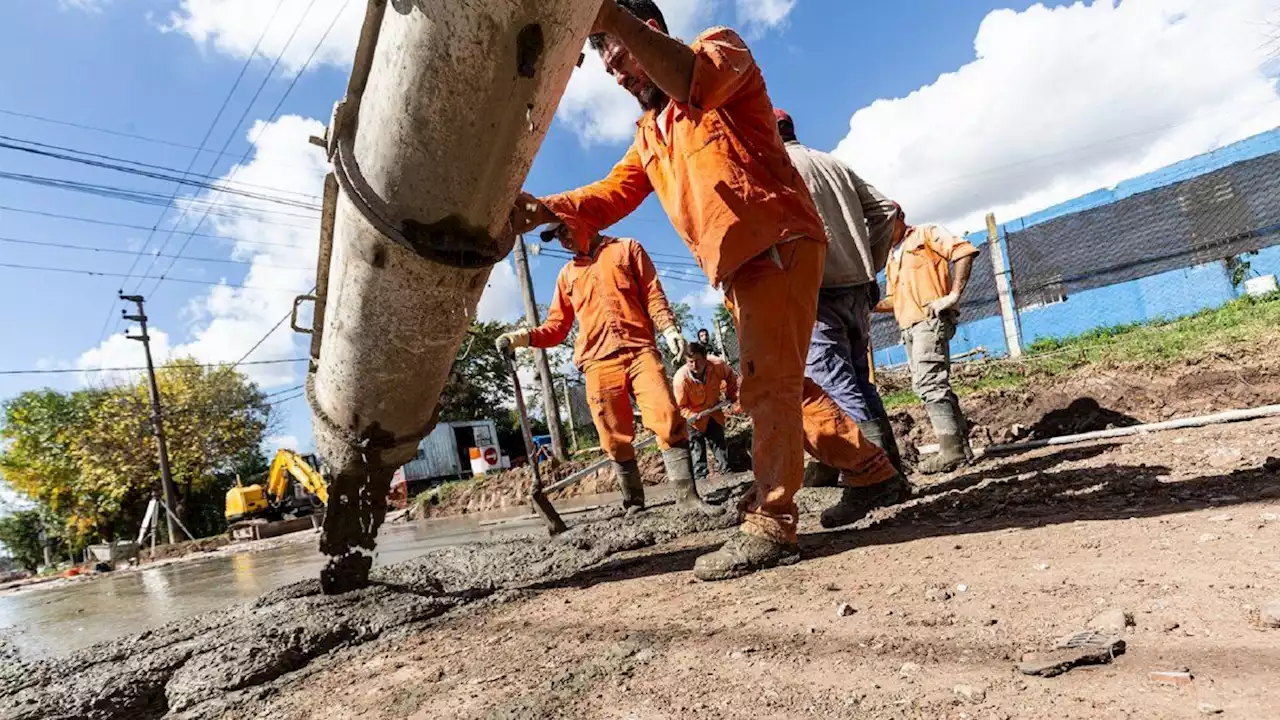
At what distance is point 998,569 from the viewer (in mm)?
1668

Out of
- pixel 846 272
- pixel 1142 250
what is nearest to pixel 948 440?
pixel 846 272

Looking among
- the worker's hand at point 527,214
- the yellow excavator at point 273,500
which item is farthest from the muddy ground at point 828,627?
the yellow excavator at point 273,500

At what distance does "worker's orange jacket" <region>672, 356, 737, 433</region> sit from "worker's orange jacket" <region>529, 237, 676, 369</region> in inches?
58.0

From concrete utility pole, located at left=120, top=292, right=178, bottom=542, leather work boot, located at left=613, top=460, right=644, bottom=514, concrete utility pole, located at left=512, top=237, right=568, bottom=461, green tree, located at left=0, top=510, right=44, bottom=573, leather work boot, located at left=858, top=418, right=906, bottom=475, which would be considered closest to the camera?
leather work boot, located at left=858, top=418, right=906, bottom=475

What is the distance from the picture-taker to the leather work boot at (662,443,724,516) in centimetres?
411

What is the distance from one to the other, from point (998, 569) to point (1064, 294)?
514 inches

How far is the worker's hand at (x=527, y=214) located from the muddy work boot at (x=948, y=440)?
2.97 meters

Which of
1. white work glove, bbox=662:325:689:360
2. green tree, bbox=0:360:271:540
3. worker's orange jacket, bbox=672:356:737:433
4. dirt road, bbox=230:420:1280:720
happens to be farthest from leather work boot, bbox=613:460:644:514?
green tree, bbox=0:360:271:540

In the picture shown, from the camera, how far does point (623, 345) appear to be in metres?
4.39

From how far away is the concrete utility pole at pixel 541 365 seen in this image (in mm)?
12242

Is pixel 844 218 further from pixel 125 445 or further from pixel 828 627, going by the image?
pixel 125 445

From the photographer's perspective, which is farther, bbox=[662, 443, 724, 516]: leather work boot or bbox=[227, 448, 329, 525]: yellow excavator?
bbox=[227, 448, 329, 525]: yellow excavator

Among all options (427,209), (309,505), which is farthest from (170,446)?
(427,209)

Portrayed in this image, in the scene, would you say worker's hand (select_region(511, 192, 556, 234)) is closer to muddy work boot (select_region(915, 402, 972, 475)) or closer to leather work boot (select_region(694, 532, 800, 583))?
leather work boot (select_region(694, 532, 800, 583))
